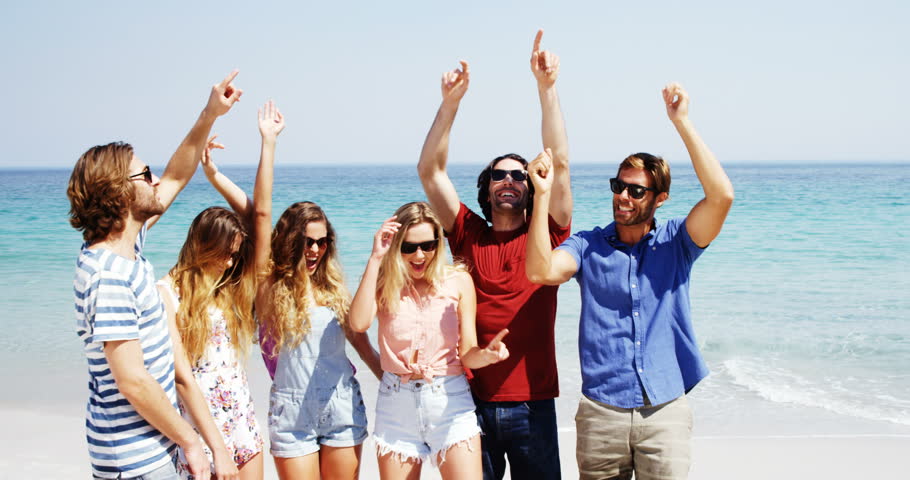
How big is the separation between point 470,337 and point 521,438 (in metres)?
0.60

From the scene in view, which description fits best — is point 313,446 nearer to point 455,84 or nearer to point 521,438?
point 521,438

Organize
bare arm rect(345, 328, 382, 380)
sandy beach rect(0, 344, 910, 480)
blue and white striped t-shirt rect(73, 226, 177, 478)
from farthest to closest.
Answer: sandy beach rect(0, 344, 910, 480) < bare arm rect(345, 328, 382, 380) < blue and white striped t-shirt rect(73, 226, 177, 478)

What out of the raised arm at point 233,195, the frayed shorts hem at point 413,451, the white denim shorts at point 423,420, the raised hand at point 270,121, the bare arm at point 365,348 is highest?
the raised hand at point 270,121

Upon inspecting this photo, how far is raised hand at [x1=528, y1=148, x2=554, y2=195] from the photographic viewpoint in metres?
3.44

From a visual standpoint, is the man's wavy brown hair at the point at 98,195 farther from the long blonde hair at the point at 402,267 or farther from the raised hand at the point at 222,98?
the long blonde hair at the point at 402,267

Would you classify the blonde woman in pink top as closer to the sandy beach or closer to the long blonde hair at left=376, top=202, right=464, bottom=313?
the long blonde hair at left=376, top=202, right=464, bottom=313

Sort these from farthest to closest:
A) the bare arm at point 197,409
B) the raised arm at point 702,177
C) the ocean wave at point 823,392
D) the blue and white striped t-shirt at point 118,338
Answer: the ocean wave at point 823,392 → the raised arm at point 702,177 → the bare arm at point 197,409 → the blue and white striped t-shirt at point 118,338

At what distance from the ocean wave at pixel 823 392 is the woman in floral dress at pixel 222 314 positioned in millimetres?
5758

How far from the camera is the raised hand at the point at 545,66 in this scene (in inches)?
157

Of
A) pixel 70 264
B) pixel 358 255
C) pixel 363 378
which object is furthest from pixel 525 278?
pixel 70 264

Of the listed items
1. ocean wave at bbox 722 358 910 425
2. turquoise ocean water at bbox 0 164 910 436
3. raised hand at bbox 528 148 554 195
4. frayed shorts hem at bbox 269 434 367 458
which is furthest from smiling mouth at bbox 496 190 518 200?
ocean wave at bbox 722 358 910 425

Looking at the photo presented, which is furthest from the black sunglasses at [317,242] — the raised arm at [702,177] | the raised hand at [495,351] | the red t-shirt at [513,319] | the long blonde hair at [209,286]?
the raised arm at [702,177]

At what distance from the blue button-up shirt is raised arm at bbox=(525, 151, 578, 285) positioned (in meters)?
0.11

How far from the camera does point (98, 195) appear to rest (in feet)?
8.50
